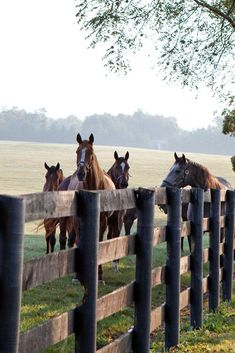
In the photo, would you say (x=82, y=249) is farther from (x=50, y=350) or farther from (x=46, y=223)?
(x=46, y=223)

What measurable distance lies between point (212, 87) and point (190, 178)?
1221cm

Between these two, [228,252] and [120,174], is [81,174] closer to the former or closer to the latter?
[228,252]

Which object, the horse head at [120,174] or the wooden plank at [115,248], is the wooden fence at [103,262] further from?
Result: the horse head at [120,174]

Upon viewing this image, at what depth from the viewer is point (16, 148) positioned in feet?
473

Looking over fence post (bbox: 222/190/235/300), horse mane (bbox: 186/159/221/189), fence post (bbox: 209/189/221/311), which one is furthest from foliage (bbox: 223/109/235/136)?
fence post (bbox: 209/189/221/311)

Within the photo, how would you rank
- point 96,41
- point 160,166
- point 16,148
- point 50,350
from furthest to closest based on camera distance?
point 16,148, point 160,166, point 96,41, point 50,350

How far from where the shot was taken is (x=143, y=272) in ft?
21.9

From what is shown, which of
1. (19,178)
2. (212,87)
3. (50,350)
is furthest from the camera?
(19,178)

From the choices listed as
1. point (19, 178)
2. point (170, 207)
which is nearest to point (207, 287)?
point (170, 207)

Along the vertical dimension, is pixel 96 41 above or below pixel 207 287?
above

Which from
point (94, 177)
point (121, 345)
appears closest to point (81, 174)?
point (94, 177)

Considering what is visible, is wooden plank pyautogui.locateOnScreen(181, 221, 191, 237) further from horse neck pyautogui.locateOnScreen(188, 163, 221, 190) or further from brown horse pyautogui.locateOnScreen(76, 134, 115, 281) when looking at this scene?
horse neck pyautogui.locateOnScreen(188, 163, 221, 190)

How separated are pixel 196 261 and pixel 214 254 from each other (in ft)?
4.01

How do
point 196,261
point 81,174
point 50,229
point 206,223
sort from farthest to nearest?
point 50,229, point 81,174, point 206,223, point 196,261
